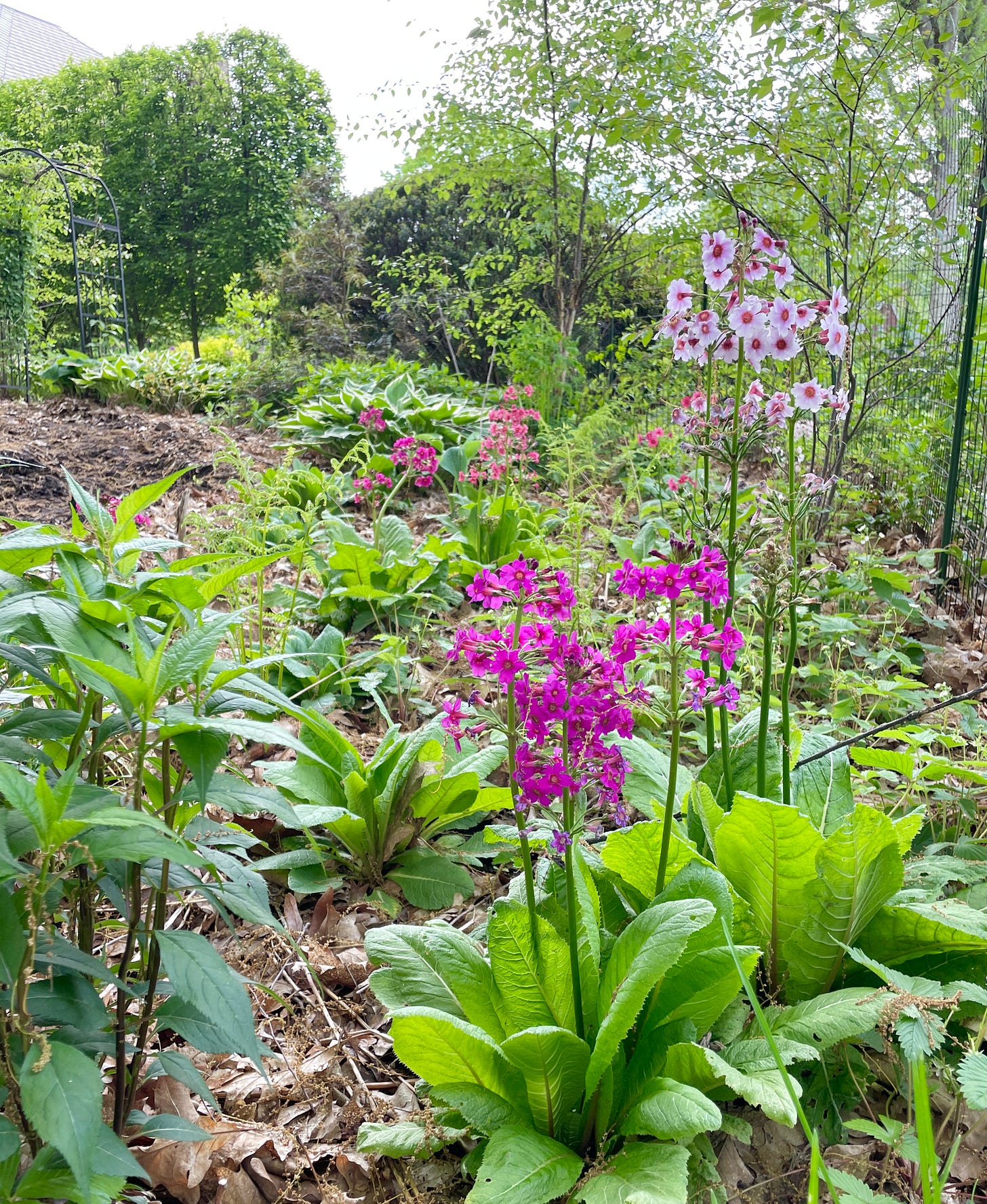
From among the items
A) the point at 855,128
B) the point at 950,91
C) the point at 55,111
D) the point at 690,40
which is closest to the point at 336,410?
the point at 690,40

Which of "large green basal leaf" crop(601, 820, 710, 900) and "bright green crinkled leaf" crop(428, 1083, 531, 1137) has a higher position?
"large green basal leaf" crop(601, 820, 710, 900)

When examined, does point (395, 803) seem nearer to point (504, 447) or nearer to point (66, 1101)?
point (66, 1101)

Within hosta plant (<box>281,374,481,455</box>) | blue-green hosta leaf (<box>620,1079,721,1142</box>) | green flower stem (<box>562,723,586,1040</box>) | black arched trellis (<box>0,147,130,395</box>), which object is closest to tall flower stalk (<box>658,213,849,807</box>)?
green flower stem (<box>562,723,586,1040</box>)

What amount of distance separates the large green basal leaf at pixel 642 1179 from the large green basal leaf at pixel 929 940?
1.85ft

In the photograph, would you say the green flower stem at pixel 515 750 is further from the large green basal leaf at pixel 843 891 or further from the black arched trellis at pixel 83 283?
the black arched trellis at pixel 83 283

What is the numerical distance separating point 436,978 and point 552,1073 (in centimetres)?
26

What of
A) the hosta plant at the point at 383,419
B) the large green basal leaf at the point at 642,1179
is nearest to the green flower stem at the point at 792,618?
the large green basal leaf at the point at 642,1179

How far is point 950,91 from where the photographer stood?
348 cm

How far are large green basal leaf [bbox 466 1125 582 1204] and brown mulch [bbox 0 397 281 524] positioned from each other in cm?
385

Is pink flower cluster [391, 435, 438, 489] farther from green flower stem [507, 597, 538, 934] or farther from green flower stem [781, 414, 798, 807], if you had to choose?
green flower stem [507, 597, 538, 934]

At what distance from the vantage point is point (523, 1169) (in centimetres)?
113

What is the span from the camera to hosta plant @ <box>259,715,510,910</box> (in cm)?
196

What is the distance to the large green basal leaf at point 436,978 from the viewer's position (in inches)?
54.1

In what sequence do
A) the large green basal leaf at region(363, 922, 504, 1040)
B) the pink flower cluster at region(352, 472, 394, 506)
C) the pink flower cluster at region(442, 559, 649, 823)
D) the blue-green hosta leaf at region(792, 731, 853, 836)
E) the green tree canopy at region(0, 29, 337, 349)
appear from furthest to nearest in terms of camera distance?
the green tree canopy at region(0, 29, 337, 349)
the pink flower cluster at region(352, 472, 394, 506)
the blue-green hosta leaf at region(792, 731, 853, 836)
the large green basal leaf at region(363, 922, 504, 1040)
the pink flower cluster at region(442, 559, 649, 823)
